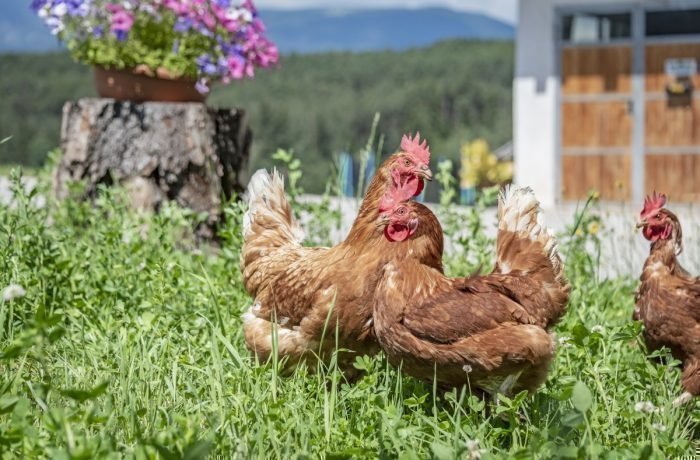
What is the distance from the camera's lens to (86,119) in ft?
20.5

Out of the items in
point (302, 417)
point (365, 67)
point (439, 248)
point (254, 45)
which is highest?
point (365, 67)

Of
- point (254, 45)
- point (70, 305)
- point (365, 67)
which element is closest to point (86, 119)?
point (254, 45)

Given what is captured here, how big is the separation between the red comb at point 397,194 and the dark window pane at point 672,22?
1117 cm

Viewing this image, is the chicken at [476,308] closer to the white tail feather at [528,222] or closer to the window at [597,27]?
the white tail feather at [528,222]

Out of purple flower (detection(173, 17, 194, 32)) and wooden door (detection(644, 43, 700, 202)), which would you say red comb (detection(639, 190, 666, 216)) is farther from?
wooden door (detection(644, 43, 700, 202))

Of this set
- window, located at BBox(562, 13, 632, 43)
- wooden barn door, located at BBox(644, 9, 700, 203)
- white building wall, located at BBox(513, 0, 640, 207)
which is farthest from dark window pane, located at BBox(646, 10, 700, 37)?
white building wall, located at BBox(513, 0, 640, 207)

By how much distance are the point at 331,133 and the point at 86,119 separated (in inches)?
1745

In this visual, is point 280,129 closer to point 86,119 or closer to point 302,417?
point 86,119

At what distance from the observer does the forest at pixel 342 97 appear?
46.6 meters

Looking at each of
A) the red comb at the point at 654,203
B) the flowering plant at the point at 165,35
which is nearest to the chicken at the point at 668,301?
the red comb at the point at 654,203

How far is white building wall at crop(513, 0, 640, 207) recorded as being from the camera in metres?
13.4

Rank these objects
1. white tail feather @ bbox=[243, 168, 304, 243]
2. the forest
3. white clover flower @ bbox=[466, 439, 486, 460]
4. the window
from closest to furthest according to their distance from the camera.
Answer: white clover flower @ bbox=[466, 439, 486, 460]
white tail feather @ bbox=[243, 168, 304, 243]
the window
the forest

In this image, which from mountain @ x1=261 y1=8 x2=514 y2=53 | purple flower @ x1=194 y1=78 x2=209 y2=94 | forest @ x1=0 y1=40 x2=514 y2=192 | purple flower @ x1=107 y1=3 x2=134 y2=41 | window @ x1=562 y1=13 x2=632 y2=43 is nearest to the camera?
purple flower @ x1=107 y1=3 x2=134 y2=41

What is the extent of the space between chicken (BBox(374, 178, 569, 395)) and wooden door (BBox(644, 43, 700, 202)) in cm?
1066
